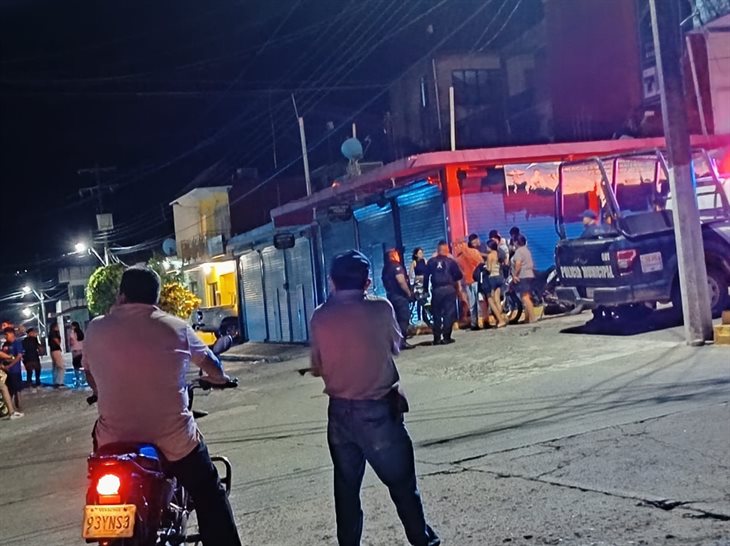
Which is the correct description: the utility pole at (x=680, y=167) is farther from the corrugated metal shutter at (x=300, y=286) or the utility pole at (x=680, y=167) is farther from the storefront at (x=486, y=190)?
the corrugated metal shutter at (x=300, y=286)

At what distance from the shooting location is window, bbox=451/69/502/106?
35062 mm

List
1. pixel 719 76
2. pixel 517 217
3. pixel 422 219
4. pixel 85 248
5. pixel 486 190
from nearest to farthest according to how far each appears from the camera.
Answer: pixel 486 190 → pixel 517 217 → pixel 422 219 → pixel 719 76 → pixel 85 248

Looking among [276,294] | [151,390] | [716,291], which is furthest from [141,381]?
[276,294]

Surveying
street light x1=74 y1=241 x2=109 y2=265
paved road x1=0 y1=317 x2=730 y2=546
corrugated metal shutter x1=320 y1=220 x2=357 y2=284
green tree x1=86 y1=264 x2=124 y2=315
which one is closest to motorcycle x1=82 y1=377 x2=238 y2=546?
paved road x1=0 y1=317 x2=730 y2=546

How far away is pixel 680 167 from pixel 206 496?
28.4 feet

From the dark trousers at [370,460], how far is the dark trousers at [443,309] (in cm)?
1003

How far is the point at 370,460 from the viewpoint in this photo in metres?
4.71

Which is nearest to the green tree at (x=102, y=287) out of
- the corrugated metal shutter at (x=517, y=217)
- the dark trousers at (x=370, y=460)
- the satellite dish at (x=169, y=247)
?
the satellite dish at (x=169, y=247)

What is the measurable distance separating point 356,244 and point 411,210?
139 inches

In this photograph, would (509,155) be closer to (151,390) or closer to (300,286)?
(300,286)

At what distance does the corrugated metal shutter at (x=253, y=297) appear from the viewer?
32.4 metres

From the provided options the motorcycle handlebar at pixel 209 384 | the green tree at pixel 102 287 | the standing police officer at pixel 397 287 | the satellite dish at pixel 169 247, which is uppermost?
the satellite dish at pixel 169 247

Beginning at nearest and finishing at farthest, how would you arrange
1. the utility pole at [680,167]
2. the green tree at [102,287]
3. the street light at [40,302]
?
the utility pole at [680,167], the green tree at [102,287], the street light at [40,302]

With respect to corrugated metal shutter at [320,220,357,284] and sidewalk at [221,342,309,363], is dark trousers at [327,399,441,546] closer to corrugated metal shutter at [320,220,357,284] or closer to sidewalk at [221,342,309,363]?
sidewalk at [221,342,309,363]
